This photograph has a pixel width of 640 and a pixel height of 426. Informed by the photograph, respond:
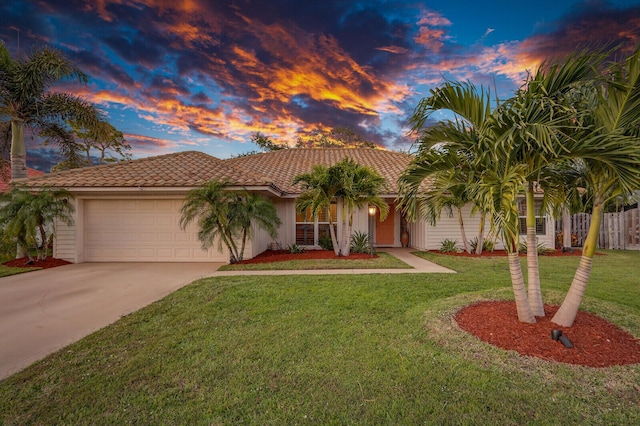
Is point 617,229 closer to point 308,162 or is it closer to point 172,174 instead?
point 308,162

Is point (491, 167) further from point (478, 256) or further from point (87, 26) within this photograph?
point (87, 26)

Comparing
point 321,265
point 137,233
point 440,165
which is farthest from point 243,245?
point 440,165

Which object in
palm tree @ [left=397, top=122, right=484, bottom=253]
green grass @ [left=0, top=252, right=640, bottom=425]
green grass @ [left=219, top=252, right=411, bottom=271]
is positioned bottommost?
green grass @ [left=0, top=252, right=640, bottom=425]

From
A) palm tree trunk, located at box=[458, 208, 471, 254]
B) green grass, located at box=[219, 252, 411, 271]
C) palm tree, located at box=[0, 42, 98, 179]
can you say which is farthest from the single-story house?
palm tree trunk, located at box=[458, 208, 471, 254]

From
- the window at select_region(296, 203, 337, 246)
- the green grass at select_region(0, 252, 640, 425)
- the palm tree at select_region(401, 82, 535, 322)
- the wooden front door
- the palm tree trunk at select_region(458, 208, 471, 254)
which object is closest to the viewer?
the green grass at select_region(0, 252, 640, 425)

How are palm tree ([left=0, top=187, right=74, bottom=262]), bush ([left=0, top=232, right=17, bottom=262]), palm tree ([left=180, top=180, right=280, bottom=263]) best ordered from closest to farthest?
palm tree ([left=0, top=187, right=74, bottom=262]), palm tree ([left=180, top=180, right=280, bottom=263]), bush ([left=0, top=232, right=17, bottom=262])

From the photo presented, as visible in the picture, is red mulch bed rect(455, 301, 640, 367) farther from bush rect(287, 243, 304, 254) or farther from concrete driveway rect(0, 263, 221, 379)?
bush rect(287, 243, 304, 254)

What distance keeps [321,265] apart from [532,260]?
5731mm

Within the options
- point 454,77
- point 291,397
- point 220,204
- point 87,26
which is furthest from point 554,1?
point 87,26

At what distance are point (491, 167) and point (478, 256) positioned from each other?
27.9 ft

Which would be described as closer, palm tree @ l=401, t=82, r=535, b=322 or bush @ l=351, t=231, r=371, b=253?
palm tree @ l=401, t=82, r=535, b=322

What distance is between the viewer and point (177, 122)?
47.5 ft

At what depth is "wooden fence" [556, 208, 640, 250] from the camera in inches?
512

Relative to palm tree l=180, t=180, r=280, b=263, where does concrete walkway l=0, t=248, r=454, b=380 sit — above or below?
below
